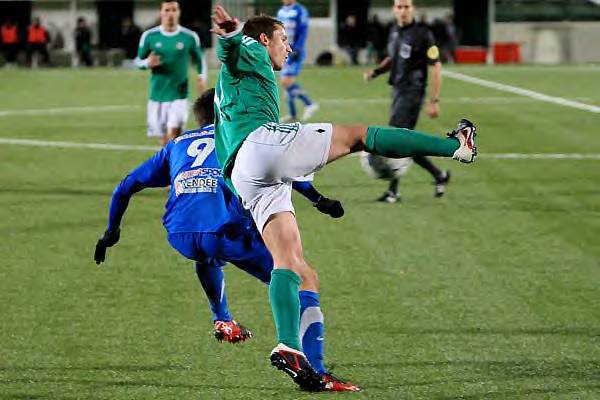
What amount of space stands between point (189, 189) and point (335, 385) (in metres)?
1.74

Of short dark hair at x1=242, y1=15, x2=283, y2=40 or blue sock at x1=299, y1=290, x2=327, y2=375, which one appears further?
short dark hair at x1=242, y1=15, x2=283, y2=40

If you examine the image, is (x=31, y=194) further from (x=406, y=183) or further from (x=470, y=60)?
(x=470, y=60)

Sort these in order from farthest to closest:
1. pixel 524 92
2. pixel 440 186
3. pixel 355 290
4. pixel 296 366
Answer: pixel 524 92, pixel 440 186, pixel 355 290, pixel 296 366

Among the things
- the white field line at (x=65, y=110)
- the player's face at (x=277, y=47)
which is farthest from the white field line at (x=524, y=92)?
the player's face at (x=277, y=47)

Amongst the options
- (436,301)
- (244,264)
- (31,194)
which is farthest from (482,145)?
(244,264)

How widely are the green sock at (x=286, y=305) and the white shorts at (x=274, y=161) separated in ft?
1.10

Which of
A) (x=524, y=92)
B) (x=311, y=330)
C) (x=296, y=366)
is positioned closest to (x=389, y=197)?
(x=311, y=330)

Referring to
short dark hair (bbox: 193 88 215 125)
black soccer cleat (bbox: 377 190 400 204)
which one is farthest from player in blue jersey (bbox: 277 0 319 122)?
short dark hair (bbox: 193 88 215 125)

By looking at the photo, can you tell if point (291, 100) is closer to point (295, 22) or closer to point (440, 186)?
point (295, 22)

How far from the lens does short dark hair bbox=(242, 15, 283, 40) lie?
25.4 feet

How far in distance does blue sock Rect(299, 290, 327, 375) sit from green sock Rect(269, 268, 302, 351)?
0.31 meters

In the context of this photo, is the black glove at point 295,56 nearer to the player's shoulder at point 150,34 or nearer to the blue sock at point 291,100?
the blue sock at point 291,100

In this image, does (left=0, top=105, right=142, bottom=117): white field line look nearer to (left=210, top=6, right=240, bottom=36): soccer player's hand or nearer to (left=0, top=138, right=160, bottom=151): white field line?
(left=0, top=138, right=160, bottom=151): white field line

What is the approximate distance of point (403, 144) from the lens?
7176 millimetres
